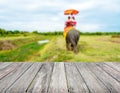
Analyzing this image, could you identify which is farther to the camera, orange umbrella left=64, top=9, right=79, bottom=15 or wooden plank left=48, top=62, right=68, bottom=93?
orange umbrella left=64, top=9, right=79, bottom=15

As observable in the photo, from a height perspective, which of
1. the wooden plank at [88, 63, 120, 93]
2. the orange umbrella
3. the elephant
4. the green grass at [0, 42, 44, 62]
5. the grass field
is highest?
the orange umbrella

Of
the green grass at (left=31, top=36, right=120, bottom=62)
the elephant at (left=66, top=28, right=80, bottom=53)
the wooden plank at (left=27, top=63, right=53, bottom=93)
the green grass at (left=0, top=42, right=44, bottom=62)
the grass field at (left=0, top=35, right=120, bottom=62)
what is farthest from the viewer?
the green grass at (left=0, top=42, right=44, bottom=62)

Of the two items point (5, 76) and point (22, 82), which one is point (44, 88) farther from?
point (5, 76)

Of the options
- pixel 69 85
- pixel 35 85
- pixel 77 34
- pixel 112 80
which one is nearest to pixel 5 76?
pixel 35 85

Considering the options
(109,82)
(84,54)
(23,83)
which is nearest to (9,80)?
(23,83)

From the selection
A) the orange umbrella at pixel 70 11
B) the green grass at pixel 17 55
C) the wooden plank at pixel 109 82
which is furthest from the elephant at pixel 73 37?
the wooden plank at pixel 109 82

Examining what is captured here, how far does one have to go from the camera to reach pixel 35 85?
296 cm

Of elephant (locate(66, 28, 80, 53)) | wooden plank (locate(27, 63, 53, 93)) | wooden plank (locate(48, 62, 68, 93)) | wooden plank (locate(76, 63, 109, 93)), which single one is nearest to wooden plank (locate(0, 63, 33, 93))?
wooden plank (locate(27, 63, 53, 93))

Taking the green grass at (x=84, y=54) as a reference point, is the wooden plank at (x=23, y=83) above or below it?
above

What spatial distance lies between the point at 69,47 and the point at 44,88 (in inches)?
542

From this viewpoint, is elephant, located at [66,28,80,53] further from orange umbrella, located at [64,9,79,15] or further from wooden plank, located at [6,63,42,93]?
wooden plank, located at [6,63,42,93]

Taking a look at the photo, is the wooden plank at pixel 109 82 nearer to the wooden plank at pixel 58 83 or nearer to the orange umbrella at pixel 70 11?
the wooden plank at pixel 58 83

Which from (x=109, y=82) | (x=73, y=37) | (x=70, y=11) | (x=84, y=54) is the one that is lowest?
(x=84, y=54)

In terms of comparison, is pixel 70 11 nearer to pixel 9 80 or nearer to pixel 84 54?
pixel 84 54
